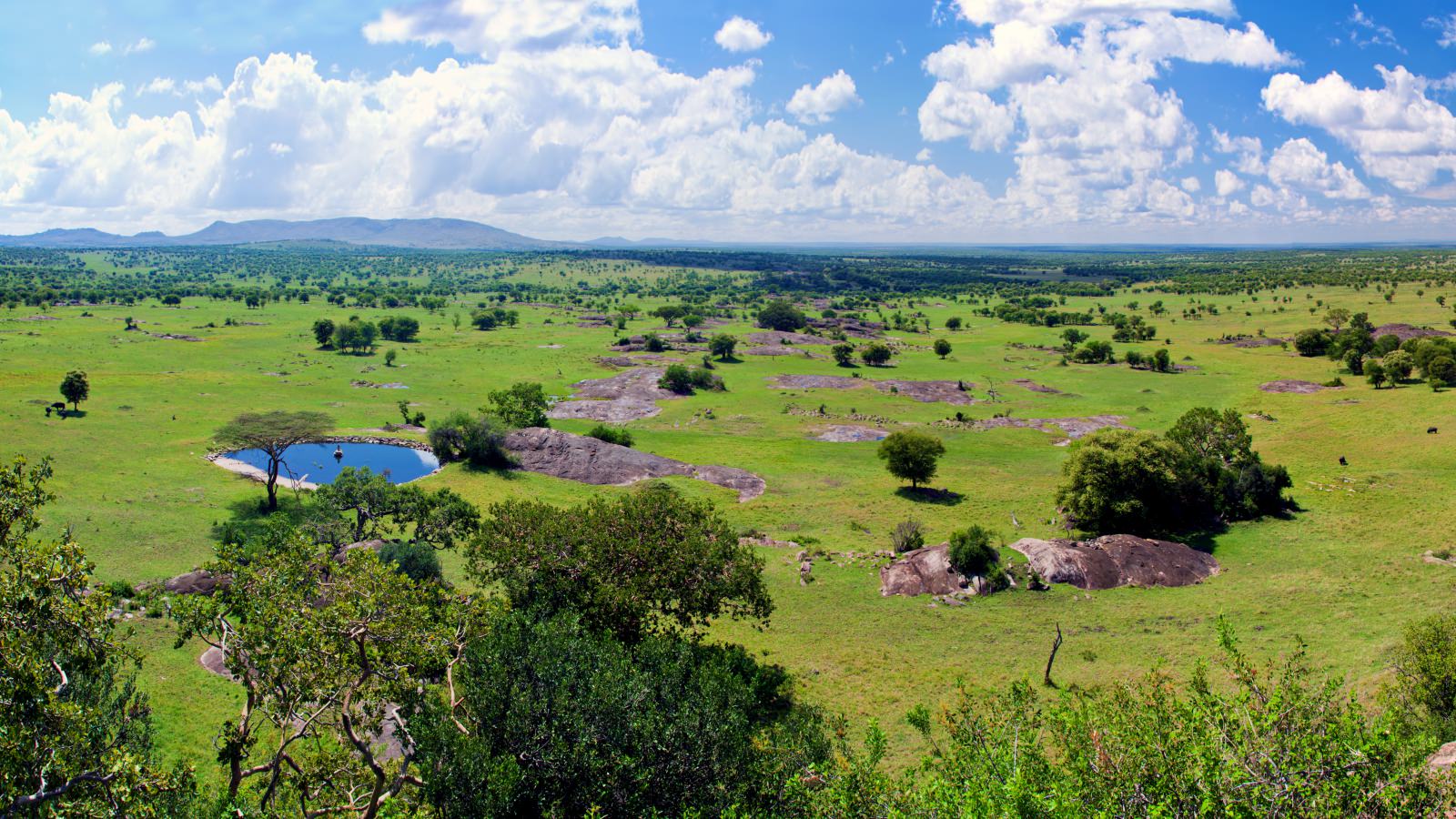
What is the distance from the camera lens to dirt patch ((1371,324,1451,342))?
4769 inches

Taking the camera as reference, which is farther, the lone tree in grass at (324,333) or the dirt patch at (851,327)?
the dirt patch at (851,327)

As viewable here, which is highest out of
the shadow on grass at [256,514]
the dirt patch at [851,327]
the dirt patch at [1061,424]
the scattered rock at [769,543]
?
the dirt patch at [851,327]

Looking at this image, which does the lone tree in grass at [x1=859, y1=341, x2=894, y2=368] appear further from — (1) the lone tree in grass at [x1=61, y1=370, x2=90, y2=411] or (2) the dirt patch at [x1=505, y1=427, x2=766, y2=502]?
(1) the lone tree in grass at [x1=61, y1=370, x2=90, y2=411]

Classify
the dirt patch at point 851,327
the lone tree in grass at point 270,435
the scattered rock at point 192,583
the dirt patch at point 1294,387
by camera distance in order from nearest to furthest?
the scattered rock at point 192,583, the lone tree in grass at point 270,435, the dirt patch at point 1294,387, the dirt patch at point 851,327

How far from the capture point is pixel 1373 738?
13.4 m

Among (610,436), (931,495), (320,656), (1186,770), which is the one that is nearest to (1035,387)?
(931,495)

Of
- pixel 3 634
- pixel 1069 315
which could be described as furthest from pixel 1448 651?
pixel 1069 315

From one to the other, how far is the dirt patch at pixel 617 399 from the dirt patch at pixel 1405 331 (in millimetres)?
112807

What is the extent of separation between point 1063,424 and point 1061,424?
0.19 meters

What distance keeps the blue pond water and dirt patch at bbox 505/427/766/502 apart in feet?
27.4

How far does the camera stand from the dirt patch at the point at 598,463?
65.1m

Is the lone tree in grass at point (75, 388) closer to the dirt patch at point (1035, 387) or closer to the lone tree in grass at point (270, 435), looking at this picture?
the lone tree in grass at point (270, 435)

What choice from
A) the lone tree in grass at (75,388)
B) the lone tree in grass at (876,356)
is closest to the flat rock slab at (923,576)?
the lone tree in grass at (75,388)

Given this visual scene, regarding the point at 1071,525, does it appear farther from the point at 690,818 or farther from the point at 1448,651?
the point at 690,818
